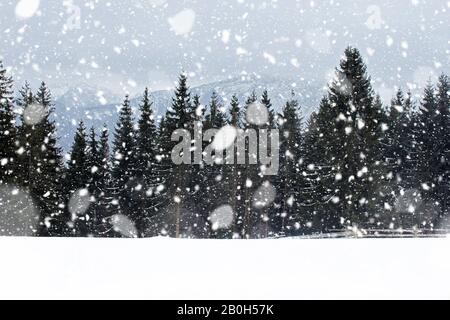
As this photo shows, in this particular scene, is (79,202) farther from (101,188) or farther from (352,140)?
(352,140)

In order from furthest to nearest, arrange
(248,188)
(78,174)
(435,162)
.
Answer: (78,174)
(248,188)
(435,162)

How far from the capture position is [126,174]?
4469cm

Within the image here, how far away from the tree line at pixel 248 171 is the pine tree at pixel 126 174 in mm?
95

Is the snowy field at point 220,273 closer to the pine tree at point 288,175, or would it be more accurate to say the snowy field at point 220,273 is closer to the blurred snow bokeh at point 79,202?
the blurred snow bokeh at point 79,202

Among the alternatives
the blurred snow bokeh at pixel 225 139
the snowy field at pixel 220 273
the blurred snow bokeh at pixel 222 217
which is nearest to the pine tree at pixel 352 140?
the blurred snow bokeh at pixel 225 139

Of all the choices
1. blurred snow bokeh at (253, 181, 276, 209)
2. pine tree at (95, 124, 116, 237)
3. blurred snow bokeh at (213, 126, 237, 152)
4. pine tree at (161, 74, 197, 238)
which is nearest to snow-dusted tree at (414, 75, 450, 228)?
blurred snow bokeh at (253, 181, 276, 209)

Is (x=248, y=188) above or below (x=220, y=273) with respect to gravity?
above

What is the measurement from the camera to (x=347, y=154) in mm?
35375

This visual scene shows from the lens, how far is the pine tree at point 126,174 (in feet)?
146

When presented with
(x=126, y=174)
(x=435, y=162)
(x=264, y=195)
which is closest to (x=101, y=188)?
(x=126, y=174)

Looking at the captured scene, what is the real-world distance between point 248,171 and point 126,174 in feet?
35.7

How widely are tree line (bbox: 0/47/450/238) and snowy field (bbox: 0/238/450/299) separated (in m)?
26.6

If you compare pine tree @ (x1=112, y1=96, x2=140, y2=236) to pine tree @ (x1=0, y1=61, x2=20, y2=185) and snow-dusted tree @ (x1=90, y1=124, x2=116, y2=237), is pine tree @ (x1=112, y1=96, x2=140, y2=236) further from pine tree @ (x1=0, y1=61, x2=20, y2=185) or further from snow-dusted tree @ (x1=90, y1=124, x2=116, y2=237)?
pine tree @ (x1=0, y1=61, x2=20, y2=185)
